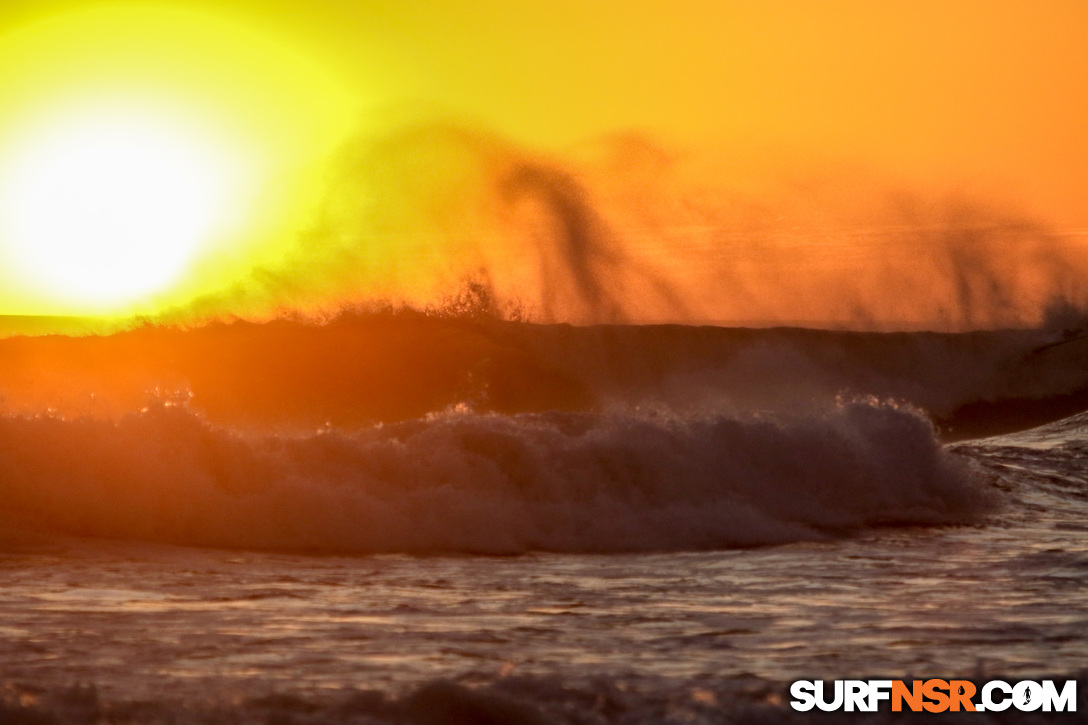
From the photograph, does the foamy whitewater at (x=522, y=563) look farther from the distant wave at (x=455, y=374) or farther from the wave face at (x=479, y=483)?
the distant wave at (x=455, y=374)

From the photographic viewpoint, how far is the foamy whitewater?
4934 mm

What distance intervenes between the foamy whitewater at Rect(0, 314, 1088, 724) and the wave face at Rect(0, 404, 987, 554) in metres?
0.03

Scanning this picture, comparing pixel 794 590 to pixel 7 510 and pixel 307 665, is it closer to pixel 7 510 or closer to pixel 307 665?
pixel 307 665

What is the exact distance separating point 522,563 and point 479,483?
1968 millimetres

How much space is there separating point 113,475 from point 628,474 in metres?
4.41

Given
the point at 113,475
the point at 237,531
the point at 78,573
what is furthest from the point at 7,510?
the point at 78,573


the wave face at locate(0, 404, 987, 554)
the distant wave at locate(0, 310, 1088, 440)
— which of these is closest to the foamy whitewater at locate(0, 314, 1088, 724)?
the wave face at locate(0, 404, 987, 554)

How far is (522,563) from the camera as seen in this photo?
8648 millimetres

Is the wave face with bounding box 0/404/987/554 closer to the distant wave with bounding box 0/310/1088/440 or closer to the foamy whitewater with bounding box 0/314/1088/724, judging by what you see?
the foamy whitewater with bounding box 0/314/1088/724

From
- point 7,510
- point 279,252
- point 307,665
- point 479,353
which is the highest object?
point 279,252

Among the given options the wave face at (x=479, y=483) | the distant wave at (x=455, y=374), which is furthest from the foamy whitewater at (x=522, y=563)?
the distant wave at (x=455, y=374)

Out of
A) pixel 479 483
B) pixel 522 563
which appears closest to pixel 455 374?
pixel 479 483

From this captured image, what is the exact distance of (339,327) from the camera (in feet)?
Answer: 78.7

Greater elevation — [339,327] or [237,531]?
[339,327]
